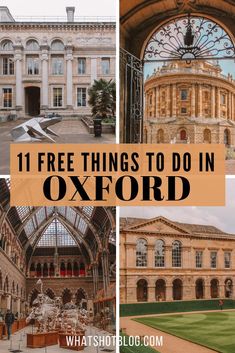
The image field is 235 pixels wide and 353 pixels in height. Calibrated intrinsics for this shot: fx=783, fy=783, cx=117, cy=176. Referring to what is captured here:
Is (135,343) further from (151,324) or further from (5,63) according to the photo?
(5,63)

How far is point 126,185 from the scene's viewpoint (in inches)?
239

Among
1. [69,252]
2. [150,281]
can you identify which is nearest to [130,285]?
[150,281]

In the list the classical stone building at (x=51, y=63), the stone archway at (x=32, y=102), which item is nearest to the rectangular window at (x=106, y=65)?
the classical stone building at (x=51, y=63)

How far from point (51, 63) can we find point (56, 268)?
1.62m

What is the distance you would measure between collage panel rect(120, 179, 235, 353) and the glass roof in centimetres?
45

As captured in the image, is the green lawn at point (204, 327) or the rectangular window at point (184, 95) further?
the rectangular window at point (184, 95)

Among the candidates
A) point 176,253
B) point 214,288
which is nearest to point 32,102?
point 176,253

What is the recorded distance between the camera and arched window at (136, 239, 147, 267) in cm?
614

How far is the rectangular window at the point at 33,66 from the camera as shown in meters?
6.22

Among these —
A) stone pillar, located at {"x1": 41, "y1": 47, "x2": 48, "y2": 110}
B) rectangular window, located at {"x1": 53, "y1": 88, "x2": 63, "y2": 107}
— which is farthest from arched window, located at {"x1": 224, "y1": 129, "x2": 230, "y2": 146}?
stone pillar, located at {"x1": 41, "y1": 47, "x2": 48, "y2": 110}

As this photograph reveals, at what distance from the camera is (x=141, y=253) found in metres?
6.14

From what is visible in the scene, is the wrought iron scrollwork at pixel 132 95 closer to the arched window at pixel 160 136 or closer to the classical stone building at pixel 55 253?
the arched window at pixel 160 136

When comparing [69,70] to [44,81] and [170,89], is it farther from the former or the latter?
[170,89]

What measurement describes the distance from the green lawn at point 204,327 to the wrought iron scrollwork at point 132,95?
4.71 feet
